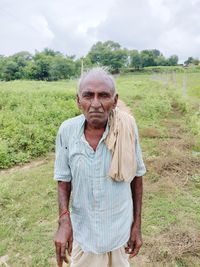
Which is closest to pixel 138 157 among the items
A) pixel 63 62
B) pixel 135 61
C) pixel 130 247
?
pixel 130 247

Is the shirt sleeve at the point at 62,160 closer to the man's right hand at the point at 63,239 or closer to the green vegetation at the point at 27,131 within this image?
the man's right hand at the point at 63,239

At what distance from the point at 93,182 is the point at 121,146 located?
9.1 inches

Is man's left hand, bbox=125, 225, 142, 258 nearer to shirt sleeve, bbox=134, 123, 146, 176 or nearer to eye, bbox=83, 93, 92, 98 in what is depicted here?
shirt sleeve, bbox=134, 123, 146, 176

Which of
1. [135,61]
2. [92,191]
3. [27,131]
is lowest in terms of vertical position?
[135,61]

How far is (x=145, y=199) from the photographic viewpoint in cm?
436

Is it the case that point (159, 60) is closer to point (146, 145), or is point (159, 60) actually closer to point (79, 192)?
point (146, 145)

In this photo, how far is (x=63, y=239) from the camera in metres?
1.67

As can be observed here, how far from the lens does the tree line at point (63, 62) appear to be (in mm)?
42969

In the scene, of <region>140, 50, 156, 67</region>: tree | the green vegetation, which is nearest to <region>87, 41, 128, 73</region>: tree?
<region>140, 50, 156, 67</region>: tree

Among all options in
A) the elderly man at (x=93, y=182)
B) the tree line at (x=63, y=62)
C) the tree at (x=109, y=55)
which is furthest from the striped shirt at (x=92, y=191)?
the tree at (x=109, y=55)

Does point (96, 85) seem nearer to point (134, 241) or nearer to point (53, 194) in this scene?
point (134, 241)

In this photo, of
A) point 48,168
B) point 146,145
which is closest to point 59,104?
point 146,145

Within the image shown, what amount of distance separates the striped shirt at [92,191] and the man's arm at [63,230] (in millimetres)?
49

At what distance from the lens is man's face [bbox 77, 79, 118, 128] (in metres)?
1.63
